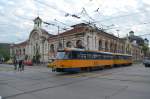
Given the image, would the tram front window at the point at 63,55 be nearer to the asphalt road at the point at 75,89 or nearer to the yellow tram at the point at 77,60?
the yellow tram at the point at 77,60

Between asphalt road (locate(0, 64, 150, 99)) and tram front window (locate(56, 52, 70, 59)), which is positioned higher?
tram front window (locate(56, 52, 70, 59))

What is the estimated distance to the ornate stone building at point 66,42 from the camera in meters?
53.4

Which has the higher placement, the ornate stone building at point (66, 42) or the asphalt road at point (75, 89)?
the ornate stone building at point (66, 42)

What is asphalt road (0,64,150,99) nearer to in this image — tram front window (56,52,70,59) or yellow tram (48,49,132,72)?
yellow tram (48,49,132,72)

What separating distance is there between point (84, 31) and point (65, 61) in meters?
28.3

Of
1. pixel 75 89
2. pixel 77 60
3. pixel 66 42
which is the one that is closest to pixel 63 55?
pixel 77 60

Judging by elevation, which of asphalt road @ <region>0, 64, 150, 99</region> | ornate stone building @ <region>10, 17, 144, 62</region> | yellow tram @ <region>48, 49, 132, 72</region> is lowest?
asphalt road @ <region>0, 64, 150, 99</region>

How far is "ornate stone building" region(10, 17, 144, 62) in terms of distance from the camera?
53.4m

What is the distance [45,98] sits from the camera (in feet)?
31.5

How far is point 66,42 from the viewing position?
195ft

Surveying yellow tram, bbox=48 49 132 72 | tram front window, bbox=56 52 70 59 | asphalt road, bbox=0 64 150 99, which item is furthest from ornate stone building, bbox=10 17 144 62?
asphalt road, bbox=0 64 150 99

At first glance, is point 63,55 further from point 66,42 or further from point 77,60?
point 66,42

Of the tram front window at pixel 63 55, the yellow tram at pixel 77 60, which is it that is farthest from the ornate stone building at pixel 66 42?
the tram front window at pixel 63 55

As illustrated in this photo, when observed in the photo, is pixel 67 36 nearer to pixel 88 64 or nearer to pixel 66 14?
pixel 88 64
